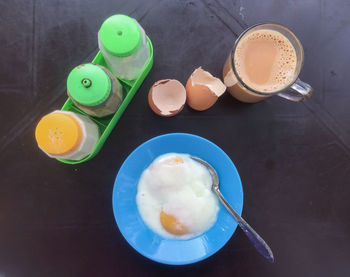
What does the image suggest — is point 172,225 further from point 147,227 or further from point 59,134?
point 59,134

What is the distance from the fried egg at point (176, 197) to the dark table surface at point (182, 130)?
4.7 inches

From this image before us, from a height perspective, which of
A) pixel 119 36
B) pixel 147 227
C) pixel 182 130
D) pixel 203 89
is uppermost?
pixel 119 36

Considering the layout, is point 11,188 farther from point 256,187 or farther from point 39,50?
point 256,187

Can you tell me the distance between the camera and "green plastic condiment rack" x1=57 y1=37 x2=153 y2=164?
73cm

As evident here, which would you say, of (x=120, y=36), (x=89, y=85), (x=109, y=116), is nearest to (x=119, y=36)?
(x=120, y=36)

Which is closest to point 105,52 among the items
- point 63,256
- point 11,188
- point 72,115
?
point 72,115

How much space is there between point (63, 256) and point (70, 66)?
0.60m

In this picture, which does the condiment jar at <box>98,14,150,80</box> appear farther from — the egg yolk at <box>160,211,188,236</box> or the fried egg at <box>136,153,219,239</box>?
the egg yolk at <box>160,211,188,236</box>

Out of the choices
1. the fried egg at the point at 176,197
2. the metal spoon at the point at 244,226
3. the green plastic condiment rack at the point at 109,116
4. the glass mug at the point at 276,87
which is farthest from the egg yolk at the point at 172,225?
the glass mug at the point at 276,87

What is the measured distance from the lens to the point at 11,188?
80 cm

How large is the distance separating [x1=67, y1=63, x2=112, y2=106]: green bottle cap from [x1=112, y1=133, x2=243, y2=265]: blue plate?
0.17 m

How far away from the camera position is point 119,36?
0.60 meters

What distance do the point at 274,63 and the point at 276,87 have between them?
72 millimetres

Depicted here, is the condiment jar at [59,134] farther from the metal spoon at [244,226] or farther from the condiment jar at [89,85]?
the metal spoon at [244,226]
